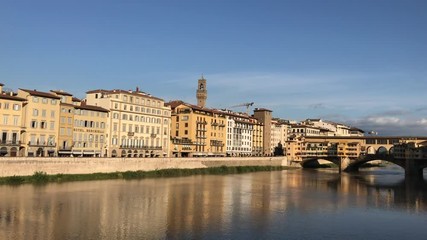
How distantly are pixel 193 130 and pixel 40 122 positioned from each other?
36882mm

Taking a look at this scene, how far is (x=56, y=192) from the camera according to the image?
4419 centimetres

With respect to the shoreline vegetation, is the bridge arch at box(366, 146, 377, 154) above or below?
above

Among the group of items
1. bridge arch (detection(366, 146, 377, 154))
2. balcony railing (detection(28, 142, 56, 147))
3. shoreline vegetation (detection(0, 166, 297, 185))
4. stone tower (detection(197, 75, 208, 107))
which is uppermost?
stone tower (detection(197, 75, 208, 107))

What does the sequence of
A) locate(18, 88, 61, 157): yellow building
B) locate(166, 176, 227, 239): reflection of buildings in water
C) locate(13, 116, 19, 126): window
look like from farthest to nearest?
locate(18, 88, 61, 157): yellow building, locate(13, 116, 19, 126): window, locate(166, 176, 227, 239): reflection of buildings in water

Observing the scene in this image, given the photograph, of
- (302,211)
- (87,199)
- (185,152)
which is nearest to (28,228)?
(87,199)

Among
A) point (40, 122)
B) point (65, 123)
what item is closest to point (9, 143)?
point (40, 122)

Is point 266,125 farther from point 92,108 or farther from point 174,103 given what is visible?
point 92,108

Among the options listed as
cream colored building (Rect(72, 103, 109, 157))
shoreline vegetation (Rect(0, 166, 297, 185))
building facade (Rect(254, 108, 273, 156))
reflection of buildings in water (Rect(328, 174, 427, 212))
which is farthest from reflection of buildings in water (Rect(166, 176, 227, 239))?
building facade (Rect(254, 108, 273, 156))

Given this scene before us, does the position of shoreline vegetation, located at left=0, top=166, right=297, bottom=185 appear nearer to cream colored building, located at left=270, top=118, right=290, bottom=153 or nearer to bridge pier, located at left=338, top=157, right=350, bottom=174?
bridge pier, located at left=338, top=157, right=350, bottom=174

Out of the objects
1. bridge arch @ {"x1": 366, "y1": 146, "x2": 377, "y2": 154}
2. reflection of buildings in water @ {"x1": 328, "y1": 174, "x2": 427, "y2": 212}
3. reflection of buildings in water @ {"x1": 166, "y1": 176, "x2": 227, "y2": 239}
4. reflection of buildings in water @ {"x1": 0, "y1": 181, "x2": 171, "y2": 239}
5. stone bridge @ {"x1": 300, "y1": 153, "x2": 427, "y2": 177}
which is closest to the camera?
reflection of buildings in water @ {"x1": 0, "y1": 181, "x2": 171, "y2": 239}

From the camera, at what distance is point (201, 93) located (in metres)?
130

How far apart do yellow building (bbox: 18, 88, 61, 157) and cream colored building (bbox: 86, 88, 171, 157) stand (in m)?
10.6

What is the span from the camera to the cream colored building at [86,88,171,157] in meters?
71.9

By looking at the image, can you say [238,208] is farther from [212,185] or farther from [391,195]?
[391,195]
